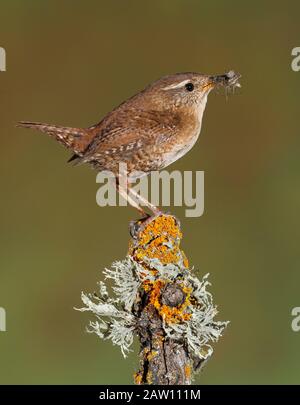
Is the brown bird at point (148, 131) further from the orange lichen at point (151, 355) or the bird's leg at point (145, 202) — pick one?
the orange lichen at point (151, 355)

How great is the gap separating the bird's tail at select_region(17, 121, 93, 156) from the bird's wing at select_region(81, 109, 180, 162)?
0.11 metres

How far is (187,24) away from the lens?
25.7 ft

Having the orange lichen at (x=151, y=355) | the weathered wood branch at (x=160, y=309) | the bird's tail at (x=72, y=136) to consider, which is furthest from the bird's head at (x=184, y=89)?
the orange lichen at (x=151, y=355)

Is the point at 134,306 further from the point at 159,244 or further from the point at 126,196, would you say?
the point at 126,196

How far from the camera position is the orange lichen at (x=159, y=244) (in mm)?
2926

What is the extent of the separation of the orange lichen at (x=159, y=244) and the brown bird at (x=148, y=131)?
2.36 ft

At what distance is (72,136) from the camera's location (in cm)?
420

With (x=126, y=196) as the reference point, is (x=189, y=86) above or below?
above

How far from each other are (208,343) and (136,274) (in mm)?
330

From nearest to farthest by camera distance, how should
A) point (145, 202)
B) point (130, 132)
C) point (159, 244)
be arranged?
point (159, 244), point (145, 202), point (130, 132)

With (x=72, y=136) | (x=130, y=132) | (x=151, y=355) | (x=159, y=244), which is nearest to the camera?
(x=151, y=355)

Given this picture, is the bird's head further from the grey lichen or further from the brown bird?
the grey lichen

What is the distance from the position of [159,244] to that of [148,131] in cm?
108

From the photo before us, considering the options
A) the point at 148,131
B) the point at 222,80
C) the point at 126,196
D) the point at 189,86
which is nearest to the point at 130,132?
the point at 148,131
